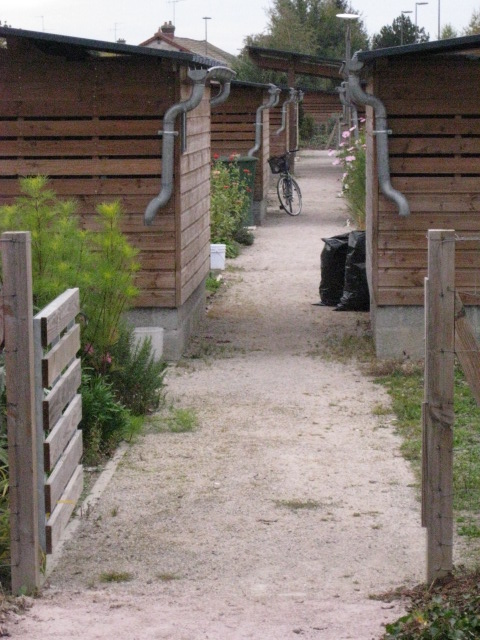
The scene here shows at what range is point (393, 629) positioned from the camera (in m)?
3.93

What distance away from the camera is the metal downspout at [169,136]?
9414mm

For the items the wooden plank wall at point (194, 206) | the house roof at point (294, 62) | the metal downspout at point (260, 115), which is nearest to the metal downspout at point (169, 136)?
the wooden plank wall at point (194, 206)

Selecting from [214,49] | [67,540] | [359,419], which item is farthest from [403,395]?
[214,49]

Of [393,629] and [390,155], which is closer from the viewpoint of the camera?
[393,629]

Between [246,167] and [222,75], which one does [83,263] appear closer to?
[222,75]

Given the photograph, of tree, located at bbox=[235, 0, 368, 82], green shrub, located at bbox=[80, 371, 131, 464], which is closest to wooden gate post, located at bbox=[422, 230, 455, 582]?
green shrub, located at bbox=[80, 371, 131, 464]

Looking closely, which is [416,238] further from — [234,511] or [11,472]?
[11,472]

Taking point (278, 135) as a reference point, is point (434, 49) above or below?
above

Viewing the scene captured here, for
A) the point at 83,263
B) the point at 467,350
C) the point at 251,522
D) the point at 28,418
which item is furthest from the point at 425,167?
the point at 28,418

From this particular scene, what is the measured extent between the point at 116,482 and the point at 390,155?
4309 millimetres

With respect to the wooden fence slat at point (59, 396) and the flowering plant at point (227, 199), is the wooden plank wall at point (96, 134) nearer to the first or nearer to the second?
the wooden fence slat at point (59, 396)

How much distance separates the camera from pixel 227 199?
713 inches

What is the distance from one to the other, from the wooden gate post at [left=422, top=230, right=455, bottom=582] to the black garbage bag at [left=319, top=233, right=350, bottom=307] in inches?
334

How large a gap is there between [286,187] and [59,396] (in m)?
19.2
